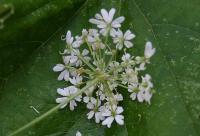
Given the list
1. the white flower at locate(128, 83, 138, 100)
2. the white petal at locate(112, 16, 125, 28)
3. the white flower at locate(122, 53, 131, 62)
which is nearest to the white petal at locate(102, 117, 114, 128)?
the white flower at locate(128, 83, 138, 100)

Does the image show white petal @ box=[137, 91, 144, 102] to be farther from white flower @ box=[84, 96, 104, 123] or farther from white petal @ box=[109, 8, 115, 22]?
white petal @ box=[109, 8, 115, 22]

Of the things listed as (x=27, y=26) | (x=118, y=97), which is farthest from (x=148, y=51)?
(x=27, y=26)

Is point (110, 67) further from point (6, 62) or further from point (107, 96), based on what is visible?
point (6, 62)

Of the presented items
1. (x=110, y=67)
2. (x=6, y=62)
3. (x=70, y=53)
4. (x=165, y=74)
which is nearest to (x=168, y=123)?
→ (x=165, y=74)

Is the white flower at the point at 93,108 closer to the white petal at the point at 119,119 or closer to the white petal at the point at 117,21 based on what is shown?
the white petal at the point at 119,119

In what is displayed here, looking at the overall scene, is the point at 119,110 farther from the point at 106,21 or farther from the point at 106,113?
the point at 106,21

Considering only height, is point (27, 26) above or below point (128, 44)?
above
